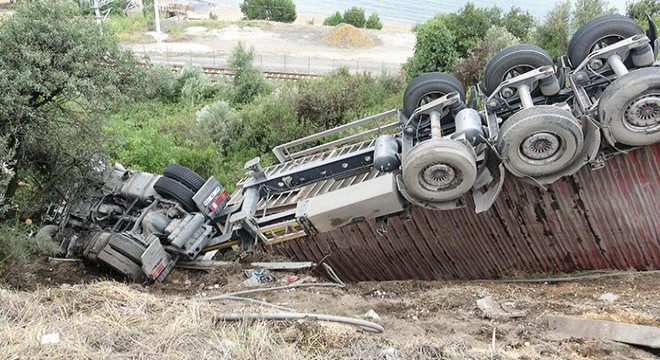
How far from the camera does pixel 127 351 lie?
3412 mm

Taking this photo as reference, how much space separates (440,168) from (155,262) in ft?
11.0

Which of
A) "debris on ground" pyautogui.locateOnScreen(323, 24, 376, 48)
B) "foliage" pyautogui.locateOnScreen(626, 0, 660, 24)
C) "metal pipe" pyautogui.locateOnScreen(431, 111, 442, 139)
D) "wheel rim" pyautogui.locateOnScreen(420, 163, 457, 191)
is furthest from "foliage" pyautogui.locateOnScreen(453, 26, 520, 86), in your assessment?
"debris on ground" pyautogui.locateOnScreen(323, 24, 376, 48)

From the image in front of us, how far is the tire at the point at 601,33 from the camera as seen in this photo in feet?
19.1

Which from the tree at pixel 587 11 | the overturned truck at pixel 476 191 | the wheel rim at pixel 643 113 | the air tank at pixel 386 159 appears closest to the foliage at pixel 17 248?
the overturned truck at pixel 476 191

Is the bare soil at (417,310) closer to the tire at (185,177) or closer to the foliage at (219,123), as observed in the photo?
the tire at (185,177)

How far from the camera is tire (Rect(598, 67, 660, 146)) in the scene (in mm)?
4602

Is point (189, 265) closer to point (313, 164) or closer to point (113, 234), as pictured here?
point (113, 234)

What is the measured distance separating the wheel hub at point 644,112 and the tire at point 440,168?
1312 mm

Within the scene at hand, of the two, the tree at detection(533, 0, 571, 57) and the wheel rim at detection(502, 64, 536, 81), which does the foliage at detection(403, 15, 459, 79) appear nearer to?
the tree at detection(533, 0, 571, 57)

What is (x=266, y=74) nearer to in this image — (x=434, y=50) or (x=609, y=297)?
(x=434, y=50)

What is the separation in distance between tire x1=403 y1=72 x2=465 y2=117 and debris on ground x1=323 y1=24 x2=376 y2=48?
22.4m

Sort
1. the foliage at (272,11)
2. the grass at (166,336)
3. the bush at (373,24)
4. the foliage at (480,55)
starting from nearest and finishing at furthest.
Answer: the grass at (166,336) < the foliage at (480,55) < the bush at (373,24) < the foliage at (272,11)

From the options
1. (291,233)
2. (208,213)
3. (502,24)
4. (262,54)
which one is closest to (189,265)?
(208,213)

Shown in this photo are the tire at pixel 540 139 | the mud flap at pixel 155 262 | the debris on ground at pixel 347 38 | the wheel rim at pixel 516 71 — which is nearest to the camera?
the tire at pixel 540 139
